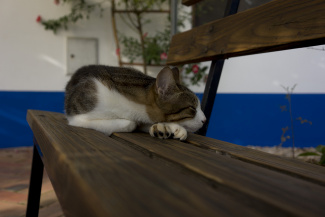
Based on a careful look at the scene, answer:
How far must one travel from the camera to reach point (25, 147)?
4039mm

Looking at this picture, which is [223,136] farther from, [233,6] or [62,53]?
[233,6]

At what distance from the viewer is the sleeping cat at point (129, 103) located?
1354 mm

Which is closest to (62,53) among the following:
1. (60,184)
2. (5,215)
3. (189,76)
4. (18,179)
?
(189,76)

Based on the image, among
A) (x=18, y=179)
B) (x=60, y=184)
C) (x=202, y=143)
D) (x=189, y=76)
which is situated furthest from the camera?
(x=189, y=76)

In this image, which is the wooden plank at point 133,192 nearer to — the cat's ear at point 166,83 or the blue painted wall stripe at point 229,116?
the cat's ear at point 166,83

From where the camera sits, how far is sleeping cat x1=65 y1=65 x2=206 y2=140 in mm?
1354

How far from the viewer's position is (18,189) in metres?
2.24

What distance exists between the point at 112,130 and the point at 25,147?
3.21 meters

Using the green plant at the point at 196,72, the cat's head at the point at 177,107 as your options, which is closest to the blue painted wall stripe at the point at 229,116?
the green plant at the point at 196,72

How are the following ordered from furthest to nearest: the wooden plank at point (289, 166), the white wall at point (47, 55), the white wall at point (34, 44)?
the white wall at point (34, 44), the white wall at point (47, 55), the wooden plank at point (289, 166)

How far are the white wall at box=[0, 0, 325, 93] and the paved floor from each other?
1085 mm

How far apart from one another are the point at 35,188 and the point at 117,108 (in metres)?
0.59

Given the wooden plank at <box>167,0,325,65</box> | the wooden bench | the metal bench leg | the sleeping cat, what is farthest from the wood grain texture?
the metal bench leg

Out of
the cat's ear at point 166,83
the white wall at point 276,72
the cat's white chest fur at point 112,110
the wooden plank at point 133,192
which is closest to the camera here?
the wooden plank at point 133,192
